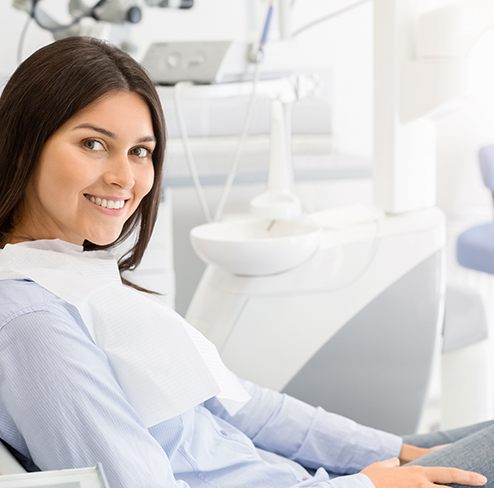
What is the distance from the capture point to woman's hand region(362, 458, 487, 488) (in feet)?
3.32

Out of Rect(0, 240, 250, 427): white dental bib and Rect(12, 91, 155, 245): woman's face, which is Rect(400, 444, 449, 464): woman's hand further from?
Rect(12, 91, 155, 245): woman's face

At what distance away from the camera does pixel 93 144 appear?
1.01m

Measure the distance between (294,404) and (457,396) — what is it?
0.69 metres

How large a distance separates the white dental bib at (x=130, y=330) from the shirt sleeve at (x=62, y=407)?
0.06m

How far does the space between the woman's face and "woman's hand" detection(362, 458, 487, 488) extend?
16.4 inches

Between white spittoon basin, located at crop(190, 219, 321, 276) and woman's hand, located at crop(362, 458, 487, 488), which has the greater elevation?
white spittoon basin, located at crop(190, 219, 321, 276)

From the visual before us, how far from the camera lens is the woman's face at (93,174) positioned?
1.00m

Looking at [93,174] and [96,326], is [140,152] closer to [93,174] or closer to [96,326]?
[93,174]

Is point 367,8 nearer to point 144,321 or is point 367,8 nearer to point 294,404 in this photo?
point 294,404

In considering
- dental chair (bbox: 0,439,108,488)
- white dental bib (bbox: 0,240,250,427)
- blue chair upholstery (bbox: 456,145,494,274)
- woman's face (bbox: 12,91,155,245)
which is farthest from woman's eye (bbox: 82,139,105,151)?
blue chair upholstery (bbox: 456,145,494,274)

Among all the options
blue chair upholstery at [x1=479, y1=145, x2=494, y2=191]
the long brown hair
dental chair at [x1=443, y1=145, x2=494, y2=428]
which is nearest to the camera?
the long brown hair

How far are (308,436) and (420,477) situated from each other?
0.28 meters

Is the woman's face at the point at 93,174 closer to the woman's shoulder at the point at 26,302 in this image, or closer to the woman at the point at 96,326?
the woman at the point at 96,326

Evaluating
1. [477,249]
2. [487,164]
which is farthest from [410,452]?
[487,164]
